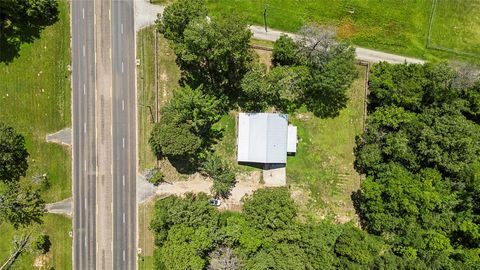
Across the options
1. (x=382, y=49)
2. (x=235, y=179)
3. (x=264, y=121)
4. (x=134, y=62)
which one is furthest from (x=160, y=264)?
(x=382, y=49)

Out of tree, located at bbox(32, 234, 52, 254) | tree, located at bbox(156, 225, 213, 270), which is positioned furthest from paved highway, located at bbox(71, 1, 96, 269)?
tree, located at bbox(156, 225, 213, 270)

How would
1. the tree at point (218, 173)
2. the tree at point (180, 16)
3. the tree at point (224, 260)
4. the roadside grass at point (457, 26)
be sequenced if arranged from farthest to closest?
the roadside grass at point (457, 26) < the tree at point (218, 173) < the tree at point (224, 260) < the tree at point (180, 16)

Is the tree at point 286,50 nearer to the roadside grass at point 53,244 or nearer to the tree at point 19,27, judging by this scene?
the tree at point 19,27

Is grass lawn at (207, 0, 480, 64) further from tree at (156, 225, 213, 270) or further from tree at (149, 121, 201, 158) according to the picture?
tree at (156, 225, 213, 270)

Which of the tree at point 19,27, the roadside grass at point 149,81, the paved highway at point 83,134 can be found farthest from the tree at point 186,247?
the tree at point 19,27

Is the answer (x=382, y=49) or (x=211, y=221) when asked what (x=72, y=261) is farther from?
(x=382, y=49)

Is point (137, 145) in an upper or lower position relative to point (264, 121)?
lower
